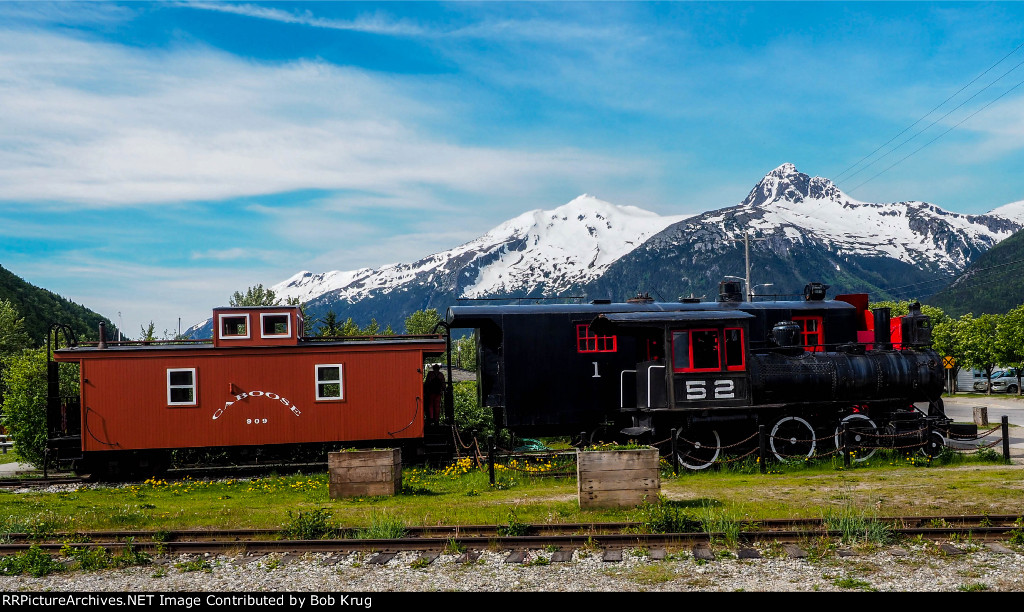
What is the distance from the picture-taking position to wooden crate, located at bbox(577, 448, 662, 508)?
12.2 metres

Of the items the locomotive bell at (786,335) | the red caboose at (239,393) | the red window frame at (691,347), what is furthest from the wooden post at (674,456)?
the red caboose at (239,393)

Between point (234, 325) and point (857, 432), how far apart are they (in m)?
16.5

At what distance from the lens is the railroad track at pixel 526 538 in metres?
10.0

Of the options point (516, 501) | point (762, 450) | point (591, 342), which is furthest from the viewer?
point (591, 342)

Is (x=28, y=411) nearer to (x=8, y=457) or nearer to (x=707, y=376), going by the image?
(x=8, y=457)

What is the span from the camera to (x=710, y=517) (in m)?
10.7

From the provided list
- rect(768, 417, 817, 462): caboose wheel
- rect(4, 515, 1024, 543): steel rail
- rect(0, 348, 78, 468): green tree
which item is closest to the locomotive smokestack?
rect(768, 417, 817, 462): caboose wheel

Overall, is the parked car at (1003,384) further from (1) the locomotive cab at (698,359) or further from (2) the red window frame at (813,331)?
(1) the locomotive cab at (698,359)

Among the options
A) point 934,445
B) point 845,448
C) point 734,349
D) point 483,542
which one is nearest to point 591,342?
point 734,349

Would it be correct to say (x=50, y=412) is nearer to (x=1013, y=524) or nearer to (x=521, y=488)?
(x=521, y=488)

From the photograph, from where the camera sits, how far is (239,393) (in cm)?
1961

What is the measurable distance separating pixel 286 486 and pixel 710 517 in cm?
1059
